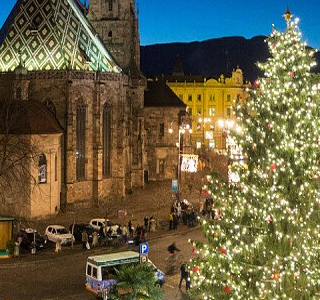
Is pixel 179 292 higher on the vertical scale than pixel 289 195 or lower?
lower

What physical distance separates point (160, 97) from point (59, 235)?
1139 inches

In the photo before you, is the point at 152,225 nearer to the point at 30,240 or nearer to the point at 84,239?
the point at 84,239

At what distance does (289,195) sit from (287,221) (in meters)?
0.52

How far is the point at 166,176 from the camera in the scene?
179ft

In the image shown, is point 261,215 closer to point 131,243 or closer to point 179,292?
point 179,292

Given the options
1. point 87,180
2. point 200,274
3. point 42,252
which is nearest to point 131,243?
point 42,252

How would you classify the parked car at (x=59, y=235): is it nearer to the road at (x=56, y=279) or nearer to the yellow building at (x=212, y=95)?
the road at (x=56, y=279)

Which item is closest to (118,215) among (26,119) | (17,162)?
(17,162)

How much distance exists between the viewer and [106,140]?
137 ft

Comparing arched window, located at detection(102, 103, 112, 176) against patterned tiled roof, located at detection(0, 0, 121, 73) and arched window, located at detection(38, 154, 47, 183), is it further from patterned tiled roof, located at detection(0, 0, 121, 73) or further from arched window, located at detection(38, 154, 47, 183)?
arched window, located at detection(38, 154, 47, 183)

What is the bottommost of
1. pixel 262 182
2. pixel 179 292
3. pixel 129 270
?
pixel 179 292

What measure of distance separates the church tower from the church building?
587cm

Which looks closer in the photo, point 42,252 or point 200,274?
point 200,274

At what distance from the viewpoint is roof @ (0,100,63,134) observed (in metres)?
34.2
